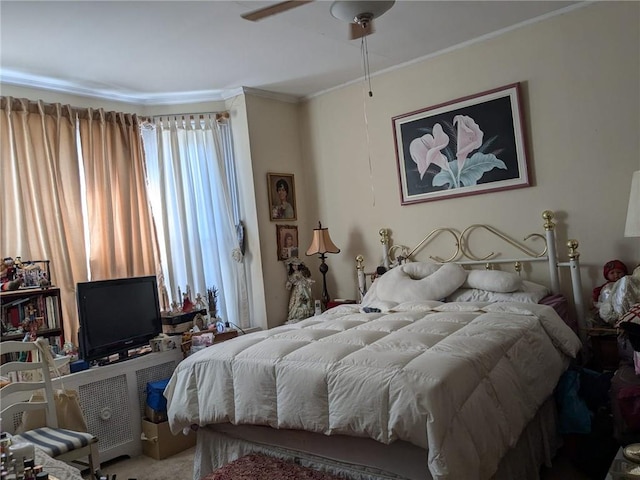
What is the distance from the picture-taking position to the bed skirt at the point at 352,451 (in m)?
2.04

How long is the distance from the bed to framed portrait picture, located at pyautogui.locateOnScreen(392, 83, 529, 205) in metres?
0.79

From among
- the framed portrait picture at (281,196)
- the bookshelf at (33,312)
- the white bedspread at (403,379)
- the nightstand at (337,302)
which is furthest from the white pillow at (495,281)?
the bookshelf at (33,312)

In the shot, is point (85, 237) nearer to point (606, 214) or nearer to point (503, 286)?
point (503, 286)

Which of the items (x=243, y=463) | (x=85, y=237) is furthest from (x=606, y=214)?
(x=85, y=237)

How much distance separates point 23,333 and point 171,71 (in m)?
2.16

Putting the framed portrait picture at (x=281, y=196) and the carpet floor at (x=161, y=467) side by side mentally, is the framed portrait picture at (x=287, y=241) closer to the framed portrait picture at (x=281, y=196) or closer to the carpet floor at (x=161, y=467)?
the framed portrait picture at (x=281, y=196)

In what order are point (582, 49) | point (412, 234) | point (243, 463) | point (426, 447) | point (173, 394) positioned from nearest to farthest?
1. point (426, 447)
2. point (243, 463)
3. point (173, 394)
4. point (582, 49)
5. point (412, 234)

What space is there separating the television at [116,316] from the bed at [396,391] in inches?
30.5

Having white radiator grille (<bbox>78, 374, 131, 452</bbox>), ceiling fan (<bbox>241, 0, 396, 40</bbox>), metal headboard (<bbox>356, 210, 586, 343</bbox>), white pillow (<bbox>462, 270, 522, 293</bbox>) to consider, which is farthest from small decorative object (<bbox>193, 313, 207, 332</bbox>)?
ceiling fan (<bbox>241, 0, 396, 40</bbox>)

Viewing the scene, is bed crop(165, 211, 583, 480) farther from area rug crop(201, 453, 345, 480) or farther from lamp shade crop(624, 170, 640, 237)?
lamp shade crop(624, 170, 640, 237)

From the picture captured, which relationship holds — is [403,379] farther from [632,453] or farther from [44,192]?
[44,192]

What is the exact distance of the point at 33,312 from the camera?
3.18 metres

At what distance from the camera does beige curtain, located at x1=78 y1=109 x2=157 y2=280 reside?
389 centimetres

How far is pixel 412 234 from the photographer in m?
4.19
